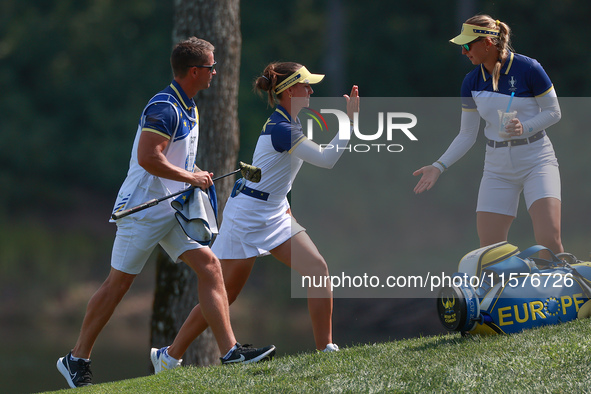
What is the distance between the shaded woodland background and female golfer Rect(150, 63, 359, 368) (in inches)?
325

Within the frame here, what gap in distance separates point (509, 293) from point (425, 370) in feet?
3.04

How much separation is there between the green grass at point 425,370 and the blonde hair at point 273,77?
66.1 inches

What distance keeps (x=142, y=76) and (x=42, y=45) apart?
367 cm

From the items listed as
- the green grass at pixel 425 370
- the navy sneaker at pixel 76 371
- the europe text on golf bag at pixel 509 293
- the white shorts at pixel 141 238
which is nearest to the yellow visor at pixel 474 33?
the europe text on golf bag at pixel 509 293

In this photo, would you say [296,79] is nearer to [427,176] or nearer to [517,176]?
[427,176]

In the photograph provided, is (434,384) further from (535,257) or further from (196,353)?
(196,353)

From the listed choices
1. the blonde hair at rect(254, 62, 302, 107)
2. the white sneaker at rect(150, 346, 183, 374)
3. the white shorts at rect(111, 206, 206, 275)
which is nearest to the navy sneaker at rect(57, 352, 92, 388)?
the white sneaker at rect(150, 346, 183, 374)

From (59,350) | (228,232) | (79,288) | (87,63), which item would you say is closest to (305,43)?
(87,63)

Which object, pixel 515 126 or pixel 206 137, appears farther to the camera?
pixel 206 137

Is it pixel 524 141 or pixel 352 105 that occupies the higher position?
pixel 352 105

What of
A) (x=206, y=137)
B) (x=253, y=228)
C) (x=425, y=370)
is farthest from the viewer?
(x=206, y=137)

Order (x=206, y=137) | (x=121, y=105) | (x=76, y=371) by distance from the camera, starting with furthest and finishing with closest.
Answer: (x=121, y=105) < (x=206, y=137) < (x=76, y=371)

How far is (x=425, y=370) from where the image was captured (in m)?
4.01

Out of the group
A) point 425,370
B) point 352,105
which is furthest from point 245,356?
point 352,105
